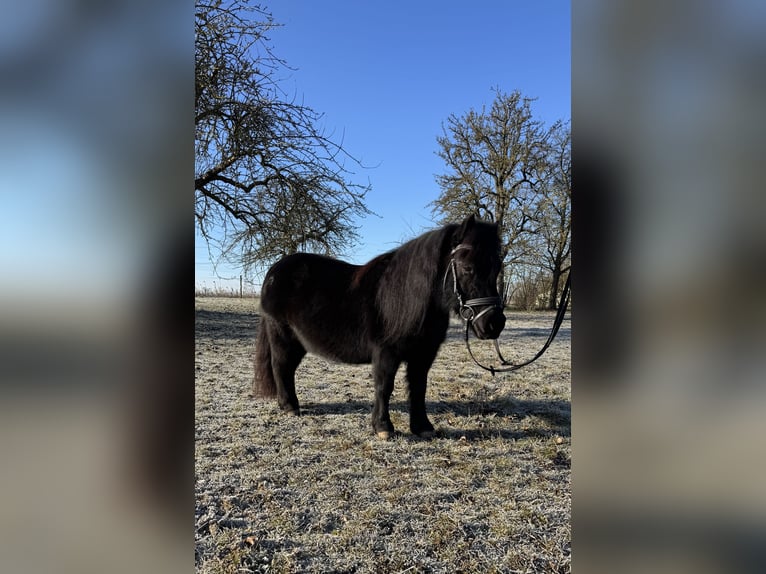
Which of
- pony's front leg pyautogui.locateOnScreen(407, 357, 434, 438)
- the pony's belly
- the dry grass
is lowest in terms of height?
the dry grass

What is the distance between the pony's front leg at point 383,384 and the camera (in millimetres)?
3943

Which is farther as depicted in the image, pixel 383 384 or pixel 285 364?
pixel 285 364

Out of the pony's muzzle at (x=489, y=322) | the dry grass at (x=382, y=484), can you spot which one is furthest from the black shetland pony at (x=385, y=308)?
the dry grass at (x=382, y=484)

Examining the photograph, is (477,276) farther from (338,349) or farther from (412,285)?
(338,349)

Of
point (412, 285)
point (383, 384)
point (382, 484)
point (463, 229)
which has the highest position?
point (463, 229)

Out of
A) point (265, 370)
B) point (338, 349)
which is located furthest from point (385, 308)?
point (265, 370)

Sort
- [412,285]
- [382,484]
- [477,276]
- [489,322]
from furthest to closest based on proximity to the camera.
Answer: [412,285] < [477,276] < [489,322] < [382,484]

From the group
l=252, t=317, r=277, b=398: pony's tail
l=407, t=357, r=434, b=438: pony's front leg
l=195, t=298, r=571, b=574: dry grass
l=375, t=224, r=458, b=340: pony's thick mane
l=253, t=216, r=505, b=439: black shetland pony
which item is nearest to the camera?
l=195, t=298, r=571, b=574: dry grass

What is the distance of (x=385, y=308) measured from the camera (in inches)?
157

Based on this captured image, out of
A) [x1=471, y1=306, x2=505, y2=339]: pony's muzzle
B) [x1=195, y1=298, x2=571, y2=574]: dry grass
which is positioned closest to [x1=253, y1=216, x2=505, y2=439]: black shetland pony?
[x1=471, y1=306, x2=505, y2=339]: pony's muzzle

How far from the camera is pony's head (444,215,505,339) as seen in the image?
3250 mm

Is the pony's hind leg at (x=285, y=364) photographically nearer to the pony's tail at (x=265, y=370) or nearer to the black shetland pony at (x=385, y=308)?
the black shetland pony at (x=385, y=308)

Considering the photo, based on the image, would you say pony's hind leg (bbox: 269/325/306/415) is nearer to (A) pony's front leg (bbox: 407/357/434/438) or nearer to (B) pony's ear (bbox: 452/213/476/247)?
(A) pony's front leg (bbox: 407/357/434/438)

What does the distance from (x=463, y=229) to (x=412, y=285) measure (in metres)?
0.70
